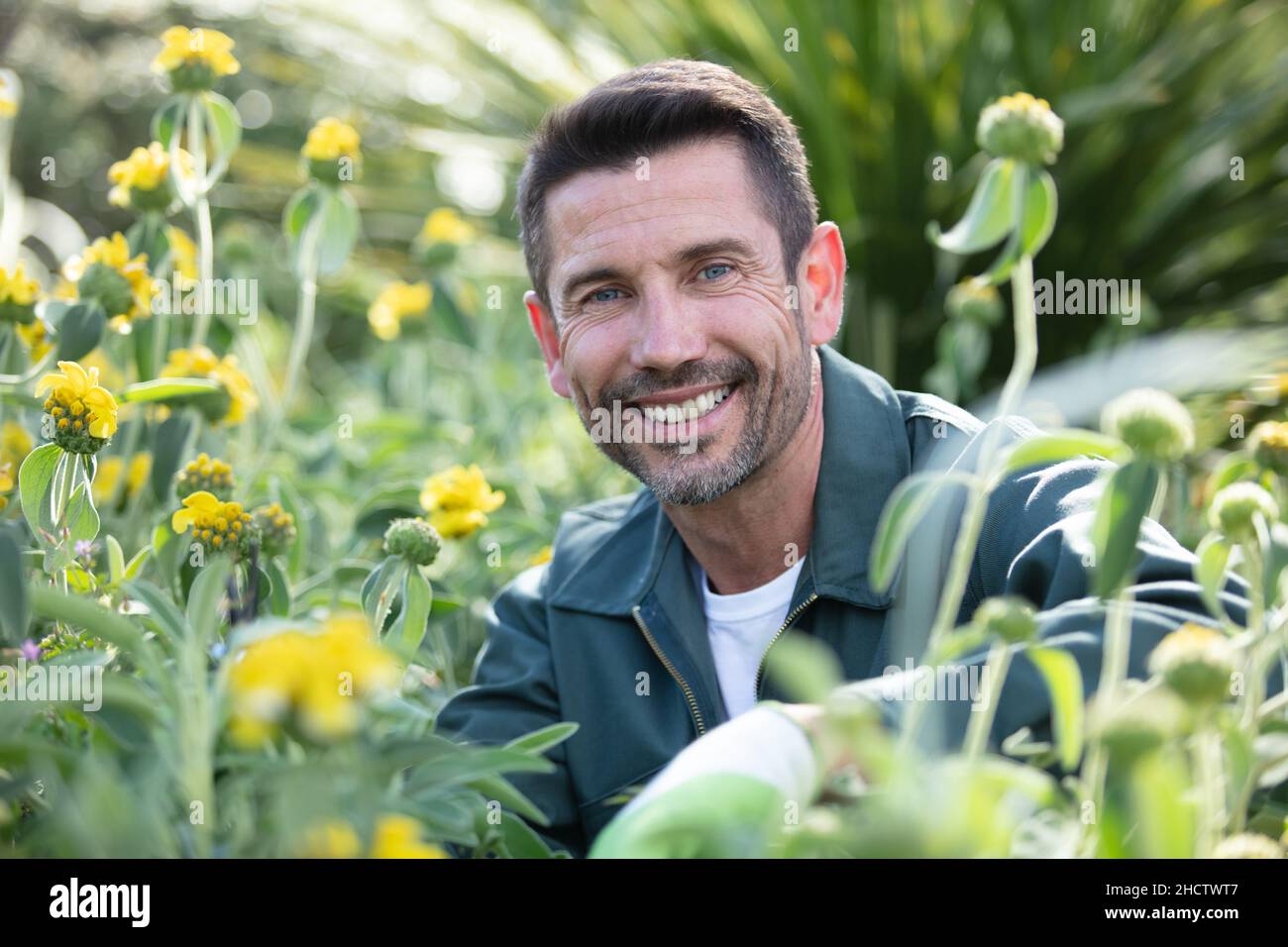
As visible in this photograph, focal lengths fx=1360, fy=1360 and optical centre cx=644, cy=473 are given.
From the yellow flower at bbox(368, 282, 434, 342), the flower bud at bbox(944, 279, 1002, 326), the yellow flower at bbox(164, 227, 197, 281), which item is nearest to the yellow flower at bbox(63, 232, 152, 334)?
the yellow flower at bbox(164, 227, 197, 281)

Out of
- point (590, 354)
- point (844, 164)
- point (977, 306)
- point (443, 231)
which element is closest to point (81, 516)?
point (590, 354)

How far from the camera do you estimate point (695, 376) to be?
4.19ft

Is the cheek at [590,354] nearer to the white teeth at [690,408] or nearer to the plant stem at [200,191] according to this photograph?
the white teeth at [690,408]

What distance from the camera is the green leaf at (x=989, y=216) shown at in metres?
0.73

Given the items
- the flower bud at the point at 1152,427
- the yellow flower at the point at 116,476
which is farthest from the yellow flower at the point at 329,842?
the yellow flower at the point at 116,476

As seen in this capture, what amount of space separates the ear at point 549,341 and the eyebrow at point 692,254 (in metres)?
0.16

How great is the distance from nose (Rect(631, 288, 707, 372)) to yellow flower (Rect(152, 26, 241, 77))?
0.51 meters

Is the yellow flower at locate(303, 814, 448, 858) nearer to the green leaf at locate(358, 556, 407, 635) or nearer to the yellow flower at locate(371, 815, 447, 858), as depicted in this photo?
the yellow flower at locate(371, 815, 447, 858)

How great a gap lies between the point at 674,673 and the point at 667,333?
319mm

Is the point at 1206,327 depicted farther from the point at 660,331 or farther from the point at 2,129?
the point at 2,129

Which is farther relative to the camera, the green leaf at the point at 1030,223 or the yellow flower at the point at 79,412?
the yellow flower at the point at 79,412

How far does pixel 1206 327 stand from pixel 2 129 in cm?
191
